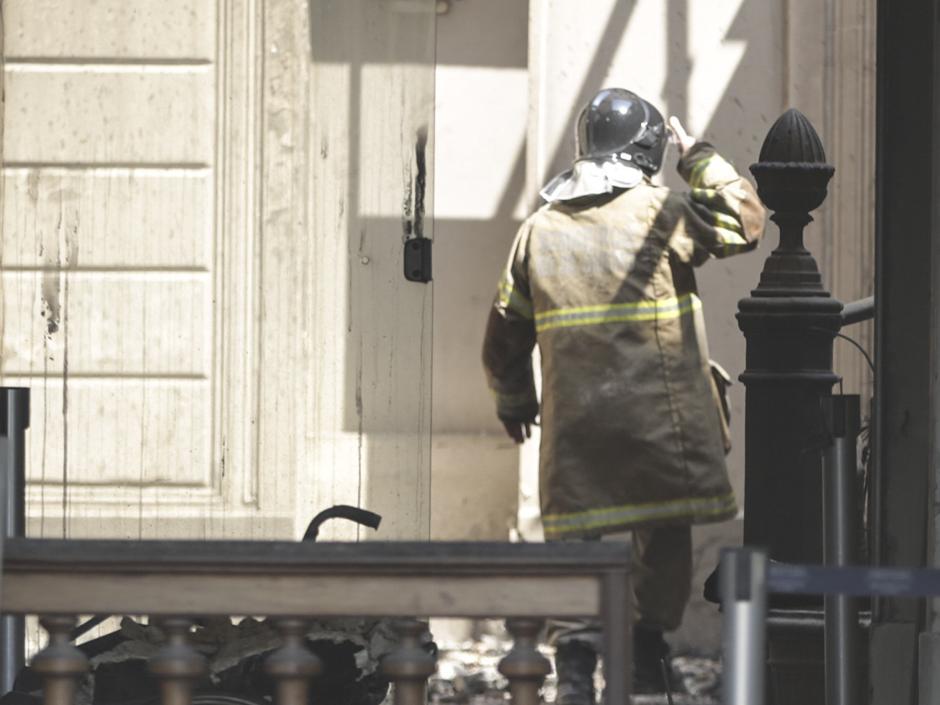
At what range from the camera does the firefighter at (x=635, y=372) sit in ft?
20.9

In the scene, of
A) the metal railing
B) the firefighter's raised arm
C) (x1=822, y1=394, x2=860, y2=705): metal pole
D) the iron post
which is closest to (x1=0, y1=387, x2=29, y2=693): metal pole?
the metal railing

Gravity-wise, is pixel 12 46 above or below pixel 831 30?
below

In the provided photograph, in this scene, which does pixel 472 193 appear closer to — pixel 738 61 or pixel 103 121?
pixel 738 61

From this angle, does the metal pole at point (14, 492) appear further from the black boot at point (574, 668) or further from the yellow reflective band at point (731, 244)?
the yellow reflective band at point (731, 244)

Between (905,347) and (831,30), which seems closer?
(905,347)

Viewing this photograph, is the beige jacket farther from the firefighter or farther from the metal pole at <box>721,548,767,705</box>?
the metal pole at <box>721,548,767,705</box>

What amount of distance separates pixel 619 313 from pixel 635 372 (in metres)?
0.17

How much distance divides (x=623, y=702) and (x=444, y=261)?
19.7 ft

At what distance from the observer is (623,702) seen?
295 cm

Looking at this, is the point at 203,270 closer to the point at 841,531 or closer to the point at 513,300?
the point at 841,531

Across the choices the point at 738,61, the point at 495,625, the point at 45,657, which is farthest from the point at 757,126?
the point at 45,657

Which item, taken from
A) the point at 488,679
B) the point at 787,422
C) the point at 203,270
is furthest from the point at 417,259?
the point at 488,679

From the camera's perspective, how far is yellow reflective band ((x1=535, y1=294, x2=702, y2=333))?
20.9 feet

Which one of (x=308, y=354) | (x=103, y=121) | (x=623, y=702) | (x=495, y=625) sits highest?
(x=103, y=121)
